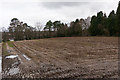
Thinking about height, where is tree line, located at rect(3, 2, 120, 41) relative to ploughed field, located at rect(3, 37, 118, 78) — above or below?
above

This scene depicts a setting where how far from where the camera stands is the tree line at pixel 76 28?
23.7 m

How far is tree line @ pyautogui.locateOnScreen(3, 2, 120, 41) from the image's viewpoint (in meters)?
23.7

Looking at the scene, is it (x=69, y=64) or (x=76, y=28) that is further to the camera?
(x=76, y=28)

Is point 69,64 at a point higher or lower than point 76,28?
lower

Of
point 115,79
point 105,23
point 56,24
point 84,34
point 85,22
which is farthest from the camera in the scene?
point 56,24

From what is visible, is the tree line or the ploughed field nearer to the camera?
the ploughed field

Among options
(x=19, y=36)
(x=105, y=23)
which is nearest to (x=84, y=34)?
(x=105, y=23)

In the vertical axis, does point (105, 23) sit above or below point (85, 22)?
below

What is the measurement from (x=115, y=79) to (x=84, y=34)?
28.9m

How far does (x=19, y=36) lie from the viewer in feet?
113

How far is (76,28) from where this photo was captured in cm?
3133

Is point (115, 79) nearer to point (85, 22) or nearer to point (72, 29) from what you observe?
point (72, 29)

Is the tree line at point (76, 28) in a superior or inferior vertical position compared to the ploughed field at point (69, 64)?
superior

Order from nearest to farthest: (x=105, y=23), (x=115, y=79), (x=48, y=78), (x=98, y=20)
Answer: (x=115, y=79) < (x=48, y=78) < (x=105, y=23) < (x=98, y=20)
